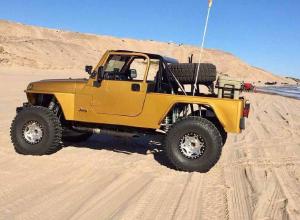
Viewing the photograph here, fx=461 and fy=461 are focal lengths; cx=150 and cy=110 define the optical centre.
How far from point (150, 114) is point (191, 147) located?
0.91 meters

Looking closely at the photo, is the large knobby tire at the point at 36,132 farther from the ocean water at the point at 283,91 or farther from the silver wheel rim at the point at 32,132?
the ocean water at the point at 283,91

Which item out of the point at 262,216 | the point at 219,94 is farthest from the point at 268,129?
the point at 262,216

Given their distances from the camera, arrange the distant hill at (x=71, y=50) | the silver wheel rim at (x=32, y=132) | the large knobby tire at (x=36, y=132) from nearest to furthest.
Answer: the large knobby tire at (x=36, y=132) → the silver wheel rim at (x=32, y=132) → the distant hill at (x=71, y=50)

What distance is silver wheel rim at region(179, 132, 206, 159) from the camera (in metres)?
7.58

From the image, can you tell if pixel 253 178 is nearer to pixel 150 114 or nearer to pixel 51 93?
pixel 150 114

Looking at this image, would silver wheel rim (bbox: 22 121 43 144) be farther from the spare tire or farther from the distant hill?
the distant hill

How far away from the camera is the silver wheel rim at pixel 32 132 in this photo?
27.5 ft

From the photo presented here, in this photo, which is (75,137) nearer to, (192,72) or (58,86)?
(58,86)

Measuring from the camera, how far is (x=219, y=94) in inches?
314

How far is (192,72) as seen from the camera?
8.06m

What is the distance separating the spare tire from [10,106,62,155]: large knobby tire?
7.67ft

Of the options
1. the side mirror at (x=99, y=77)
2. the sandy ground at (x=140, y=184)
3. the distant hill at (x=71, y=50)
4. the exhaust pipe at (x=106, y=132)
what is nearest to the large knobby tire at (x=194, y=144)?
the sandy ground at (x=140, y=184)

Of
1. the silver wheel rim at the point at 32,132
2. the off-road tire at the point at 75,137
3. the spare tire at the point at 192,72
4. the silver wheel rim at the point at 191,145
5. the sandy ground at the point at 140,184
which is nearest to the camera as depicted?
the sandy ground at the point at 140,184

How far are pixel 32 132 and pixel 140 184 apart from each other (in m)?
2.81
